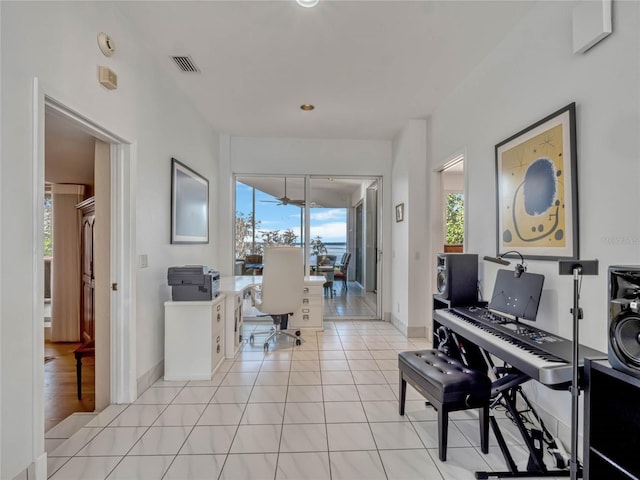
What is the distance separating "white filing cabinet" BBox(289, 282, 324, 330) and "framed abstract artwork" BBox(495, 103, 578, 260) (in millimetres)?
2664

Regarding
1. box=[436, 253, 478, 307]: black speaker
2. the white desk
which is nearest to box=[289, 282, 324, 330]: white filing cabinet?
the white desk

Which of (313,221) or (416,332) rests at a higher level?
(313,221)

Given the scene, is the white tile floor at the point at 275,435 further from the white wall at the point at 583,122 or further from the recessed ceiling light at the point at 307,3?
the recessed ceiling light at the point at 307,3

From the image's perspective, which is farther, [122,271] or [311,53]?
[311,53]

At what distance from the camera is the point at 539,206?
2197 millimetres

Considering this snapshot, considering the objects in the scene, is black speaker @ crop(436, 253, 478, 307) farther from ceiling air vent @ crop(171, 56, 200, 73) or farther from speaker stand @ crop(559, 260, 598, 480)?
ceiling air vent @ crop(171, 56, 200, 73)

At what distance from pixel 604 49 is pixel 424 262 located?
9.65 ft

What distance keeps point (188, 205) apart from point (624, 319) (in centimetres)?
373

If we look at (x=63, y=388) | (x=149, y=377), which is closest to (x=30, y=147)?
(x=149, y=377)

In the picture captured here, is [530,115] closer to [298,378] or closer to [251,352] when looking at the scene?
[298,378]

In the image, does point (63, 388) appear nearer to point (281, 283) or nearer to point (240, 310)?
point (240, 310)

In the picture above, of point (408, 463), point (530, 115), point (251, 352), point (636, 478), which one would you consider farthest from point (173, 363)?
point (530, 115)

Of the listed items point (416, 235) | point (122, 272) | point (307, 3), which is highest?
point (307, 3)

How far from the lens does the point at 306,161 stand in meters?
5.27
